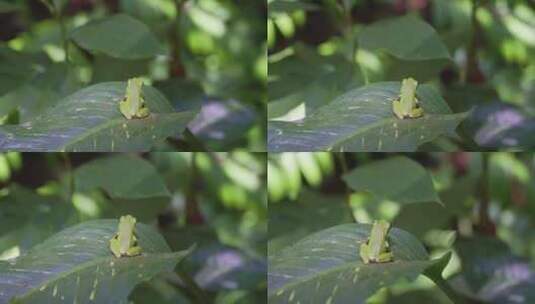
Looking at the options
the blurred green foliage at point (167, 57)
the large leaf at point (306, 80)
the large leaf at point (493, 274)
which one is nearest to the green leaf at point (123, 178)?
the blurred green foliage at point (167, 57)

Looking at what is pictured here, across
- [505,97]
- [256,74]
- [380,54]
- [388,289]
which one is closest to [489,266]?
[388,289]

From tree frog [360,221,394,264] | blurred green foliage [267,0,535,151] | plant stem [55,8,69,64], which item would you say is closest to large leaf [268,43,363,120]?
blurred green foliage [267,0,535,151]

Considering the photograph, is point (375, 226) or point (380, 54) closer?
point (375, 226)

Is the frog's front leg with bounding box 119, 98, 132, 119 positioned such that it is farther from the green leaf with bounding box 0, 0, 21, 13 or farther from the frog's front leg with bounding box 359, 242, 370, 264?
the frog's front leg with bounding box 359, 242, 370, 264

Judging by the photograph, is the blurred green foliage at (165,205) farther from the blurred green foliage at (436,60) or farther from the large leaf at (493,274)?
the large leaf at (493,274)

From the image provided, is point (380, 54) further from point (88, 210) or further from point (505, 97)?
point (88, 210)

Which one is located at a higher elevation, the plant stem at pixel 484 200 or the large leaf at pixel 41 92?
the large leaf at pixel 41 92

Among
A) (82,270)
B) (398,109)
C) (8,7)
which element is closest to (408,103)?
(398,109)
